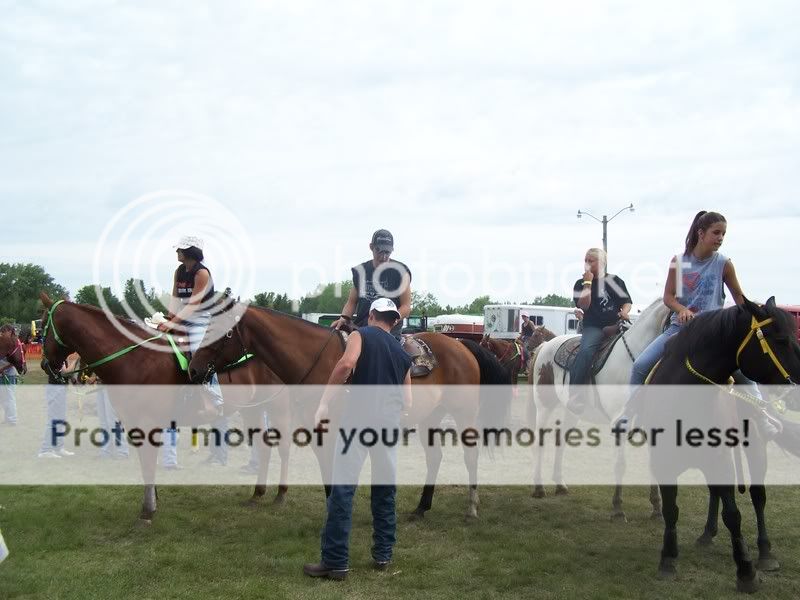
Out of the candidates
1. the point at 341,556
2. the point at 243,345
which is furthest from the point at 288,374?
the point at 341,556

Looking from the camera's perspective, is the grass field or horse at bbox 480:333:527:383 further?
horse at bbox 480:333:527:383

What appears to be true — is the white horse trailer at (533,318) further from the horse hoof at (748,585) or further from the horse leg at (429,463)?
the horse hoof at (748,585)

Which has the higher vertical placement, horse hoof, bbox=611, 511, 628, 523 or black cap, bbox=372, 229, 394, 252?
black cap, bbox=372, 229, 394, 252

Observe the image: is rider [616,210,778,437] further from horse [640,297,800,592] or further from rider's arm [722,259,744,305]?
horse [640,297,800,592]

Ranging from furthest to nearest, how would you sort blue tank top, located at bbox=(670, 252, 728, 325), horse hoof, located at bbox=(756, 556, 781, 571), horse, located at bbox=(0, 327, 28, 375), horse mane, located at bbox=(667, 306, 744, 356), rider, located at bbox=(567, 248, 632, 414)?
1. horse, located at bbox=(0, 327, 28, 375)
2. rider, located at bbox=(567, 248, 632, 414)
3. blue tank top, located at bbox=(670, 252, 728, 325)
4. horse hoof, located at bbox=(756, 556, 781, 571)
5. horse mane, located at bbox=(667, 306, 744, 356)

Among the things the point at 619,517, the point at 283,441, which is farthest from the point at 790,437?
the point at 283,441

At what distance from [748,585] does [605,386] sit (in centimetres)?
282

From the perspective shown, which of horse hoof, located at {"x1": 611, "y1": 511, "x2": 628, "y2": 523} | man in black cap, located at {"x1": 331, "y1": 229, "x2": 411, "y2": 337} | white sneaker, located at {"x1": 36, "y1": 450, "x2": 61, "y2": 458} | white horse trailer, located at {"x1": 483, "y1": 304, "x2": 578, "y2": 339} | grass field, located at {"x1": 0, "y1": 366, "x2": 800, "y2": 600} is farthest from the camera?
white horse trailer, located at {"x1": 483, "y1": 304, "x2": 578, "y2": 339}

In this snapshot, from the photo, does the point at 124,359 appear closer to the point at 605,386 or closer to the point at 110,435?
the point at 110,435

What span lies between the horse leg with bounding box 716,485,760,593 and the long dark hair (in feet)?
7.07

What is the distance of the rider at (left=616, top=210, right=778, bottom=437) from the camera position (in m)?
6.18

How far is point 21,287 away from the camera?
351 feet

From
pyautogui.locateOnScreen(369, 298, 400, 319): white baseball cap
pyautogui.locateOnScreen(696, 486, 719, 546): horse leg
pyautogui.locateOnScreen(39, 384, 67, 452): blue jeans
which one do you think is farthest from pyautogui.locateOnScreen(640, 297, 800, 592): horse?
pyautogui.locateOnScreen(39, 384, 67, 452): blue jeans

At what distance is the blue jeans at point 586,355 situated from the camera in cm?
862
